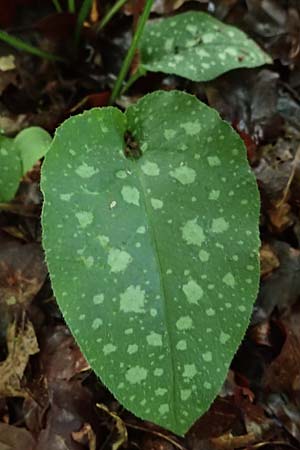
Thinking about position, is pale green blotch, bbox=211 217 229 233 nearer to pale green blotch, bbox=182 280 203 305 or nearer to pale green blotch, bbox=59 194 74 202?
pale green blotch, bbox=182 280 203 305

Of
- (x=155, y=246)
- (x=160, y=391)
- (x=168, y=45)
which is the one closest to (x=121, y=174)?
(x=155, y=246)

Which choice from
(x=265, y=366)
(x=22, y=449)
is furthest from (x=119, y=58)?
(x=22, y=449)

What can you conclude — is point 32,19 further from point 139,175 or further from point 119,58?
point 139,175

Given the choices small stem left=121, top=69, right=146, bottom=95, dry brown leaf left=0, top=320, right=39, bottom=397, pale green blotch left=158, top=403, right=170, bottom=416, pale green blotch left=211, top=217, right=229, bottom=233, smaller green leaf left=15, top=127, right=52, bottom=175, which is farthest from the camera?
small stem left=121, top=69, right=146, bottom=95

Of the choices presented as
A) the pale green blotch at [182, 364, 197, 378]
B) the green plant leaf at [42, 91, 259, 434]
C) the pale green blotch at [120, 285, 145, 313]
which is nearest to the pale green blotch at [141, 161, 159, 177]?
the green plant leaf at [42, 91, 259, 434]

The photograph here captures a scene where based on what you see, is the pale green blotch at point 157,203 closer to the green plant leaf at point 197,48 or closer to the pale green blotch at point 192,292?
the pale green blotch at point 192,292
